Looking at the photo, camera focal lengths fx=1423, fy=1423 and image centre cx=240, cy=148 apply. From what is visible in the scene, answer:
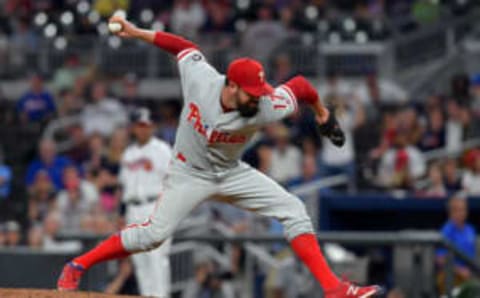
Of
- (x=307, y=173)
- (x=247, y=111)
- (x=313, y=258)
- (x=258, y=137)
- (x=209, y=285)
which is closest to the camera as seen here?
(x=247, y=111)

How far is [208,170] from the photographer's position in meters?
8.84

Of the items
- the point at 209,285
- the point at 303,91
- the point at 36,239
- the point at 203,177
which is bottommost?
the point at 209,285

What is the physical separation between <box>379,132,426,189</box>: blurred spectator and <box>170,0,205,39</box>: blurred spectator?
224 inches

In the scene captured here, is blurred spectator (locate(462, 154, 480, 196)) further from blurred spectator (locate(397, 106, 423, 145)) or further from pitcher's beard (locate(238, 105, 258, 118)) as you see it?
pitcher's beard (locate(238, 105, 258, 118))

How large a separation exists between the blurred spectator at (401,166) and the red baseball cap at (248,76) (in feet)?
21.7

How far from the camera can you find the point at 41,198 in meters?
15.7

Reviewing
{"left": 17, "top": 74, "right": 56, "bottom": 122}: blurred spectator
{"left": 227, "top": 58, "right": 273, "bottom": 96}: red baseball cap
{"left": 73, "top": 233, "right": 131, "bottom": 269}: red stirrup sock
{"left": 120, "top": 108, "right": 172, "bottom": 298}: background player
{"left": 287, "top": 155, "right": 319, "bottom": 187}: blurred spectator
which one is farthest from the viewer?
{"left": 17, "top": 74, "right": 56, "bottom": 122}: blurred spectator

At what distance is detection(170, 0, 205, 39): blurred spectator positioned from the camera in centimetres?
2012

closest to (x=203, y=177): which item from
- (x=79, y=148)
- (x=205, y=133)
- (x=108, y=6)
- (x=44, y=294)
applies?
(x=205, y=133)

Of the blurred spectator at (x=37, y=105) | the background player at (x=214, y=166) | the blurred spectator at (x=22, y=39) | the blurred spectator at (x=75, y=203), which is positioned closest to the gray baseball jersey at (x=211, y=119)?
the background player at (x=214, y=166)

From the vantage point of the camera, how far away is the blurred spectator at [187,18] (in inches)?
792

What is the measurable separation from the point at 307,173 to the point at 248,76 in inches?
278

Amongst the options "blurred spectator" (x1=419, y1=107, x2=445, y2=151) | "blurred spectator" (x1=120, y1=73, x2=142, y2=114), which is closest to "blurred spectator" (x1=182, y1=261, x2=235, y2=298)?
"blurred spectator" (x1=419, y1=107, x2=445, y2=151)

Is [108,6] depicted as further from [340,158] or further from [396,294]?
[396,294]
